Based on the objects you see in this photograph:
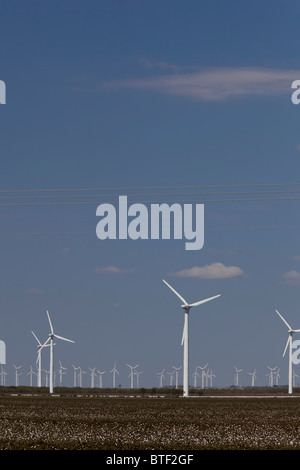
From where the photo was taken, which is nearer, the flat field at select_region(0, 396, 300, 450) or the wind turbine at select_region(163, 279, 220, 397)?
the flat field at select_region(0, 396, 300, 450)

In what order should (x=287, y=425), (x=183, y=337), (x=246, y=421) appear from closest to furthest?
(x=287, y=425) < (x=246, y=421) < (x=183, y=337)

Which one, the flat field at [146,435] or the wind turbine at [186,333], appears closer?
the flat field at [146,435]

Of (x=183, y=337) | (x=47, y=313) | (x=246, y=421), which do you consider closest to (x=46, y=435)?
(x=246, y=421)

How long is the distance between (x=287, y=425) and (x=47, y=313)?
139548 mm

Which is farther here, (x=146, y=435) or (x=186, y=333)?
(x=186, y=333)

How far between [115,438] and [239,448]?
739 centimetres
